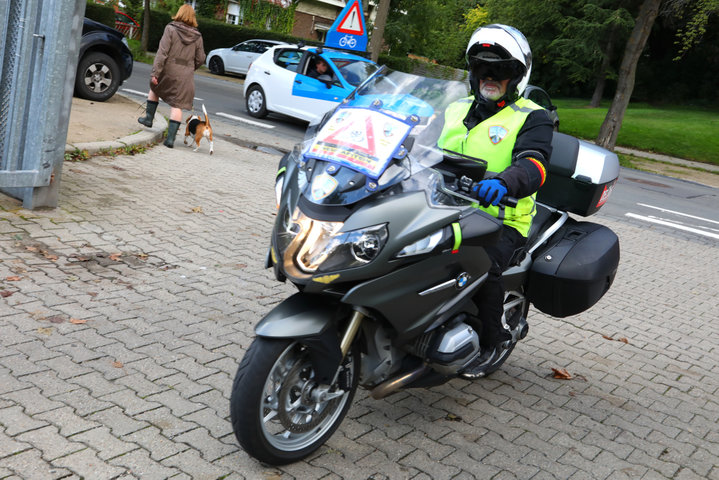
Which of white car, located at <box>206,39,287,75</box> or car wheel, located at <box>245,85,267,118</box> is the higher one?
white car, located at <box>206,39,287,75</box>

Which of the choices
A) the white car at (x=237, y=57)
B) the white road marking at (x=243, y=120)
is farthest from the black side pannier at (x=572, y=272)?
the white car at (x=237, y=57)

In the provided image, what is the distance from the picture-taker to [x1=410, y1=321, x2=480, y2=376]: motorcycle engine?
3.48m

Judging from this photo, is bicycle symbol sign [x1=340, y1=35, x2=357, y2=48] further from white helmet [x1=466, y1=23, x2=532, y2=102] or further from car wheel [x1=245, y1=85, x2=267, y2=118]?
white helmet [x1=466, y1=23, x2=532, y2=102]

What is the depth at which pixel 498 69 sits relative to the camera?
3.74 metres

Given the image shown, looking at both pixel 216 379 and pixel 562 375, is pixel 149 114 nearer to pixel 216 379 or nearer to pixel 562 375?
pixel 216 379

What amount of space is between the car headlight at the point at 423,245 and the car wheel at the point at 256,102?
14.1m

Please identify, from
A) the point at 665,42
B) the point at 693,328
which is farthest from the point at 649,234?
the point at 665,42

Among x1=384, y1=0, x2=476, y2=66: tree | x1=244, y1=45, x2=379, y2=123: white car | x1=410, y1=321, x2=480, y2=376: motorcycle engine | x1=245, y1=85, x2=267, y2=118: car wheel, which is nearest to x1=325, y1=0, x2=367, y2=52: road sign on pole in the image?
x1=244, y1=45, x2=379, y2=123: white car

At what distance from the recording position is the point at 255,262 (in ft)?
20.4

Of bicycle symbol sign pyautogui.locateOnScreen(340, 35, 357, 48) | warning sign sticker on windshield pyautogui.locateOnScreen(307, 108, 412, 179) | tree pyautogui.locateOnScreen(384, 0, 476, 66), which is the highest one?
tree pyautogui.locateOnScreen(384, 0, 476, 66)

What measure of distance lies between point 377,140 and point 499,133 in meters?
0.95

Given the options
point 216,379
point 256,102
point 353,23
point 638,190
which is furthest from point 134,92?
point 216,379

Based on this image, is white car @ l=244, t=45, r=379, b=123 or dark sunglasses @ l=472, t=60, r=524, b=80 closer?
dark sunglasses @ l=472, t=60, r=524, b=80

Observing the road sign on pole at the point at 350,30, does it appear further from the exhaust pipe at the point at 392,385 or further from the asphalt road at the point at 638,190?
the exhaust pipe at the point at 392,385
